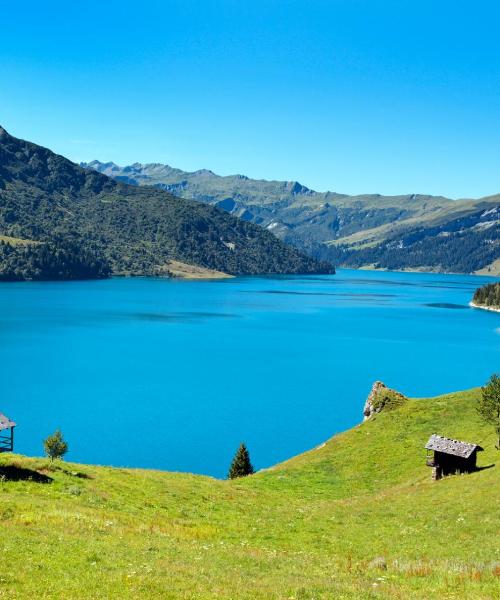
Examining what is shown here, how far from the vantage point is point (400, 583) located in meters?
21.5

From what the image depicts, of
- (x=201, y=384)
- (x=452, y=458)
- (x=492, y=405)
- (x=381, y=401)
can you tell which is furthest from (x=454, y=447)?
(x=201, y=384)

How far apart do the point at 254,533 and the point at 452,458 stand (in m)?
24.6

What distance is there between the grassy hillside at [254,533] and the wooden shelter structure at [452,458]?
5.82 feet

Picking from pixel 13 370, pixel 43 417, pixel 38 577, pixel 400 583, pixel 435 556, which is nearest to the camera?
pixel 38 577

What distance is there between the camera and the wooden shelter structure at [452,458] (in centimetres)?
5031

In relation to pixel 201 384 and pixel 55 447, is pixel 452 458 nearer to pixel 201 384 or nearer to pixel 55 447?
pixel 55 447

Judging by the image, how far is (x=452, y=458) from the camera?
167 feet

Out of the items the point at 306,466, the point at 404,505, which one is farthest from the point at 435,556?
the point at 306,466

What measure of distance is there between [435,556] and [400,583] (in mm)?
7551

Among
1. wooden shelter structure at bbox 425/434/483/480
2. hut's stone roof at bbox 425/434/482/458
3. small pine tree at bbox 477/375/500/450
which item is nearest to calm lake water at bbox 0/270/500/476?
small pine tree at bbox 477/375/500/450

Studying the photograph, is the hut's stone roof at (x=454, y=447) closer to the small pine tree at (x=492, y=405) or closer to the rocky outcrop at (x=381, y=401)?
the small pine tree at (x=492, y=405)

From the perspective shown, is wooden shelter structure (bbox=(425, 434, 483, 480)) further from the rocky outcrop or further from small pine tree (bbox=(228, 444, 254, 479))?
the rocky outcrop

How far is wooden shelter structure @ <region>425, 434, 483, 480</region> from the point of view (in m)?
50.3

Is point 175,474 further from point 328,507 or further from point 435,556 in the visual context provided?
point 435,556
